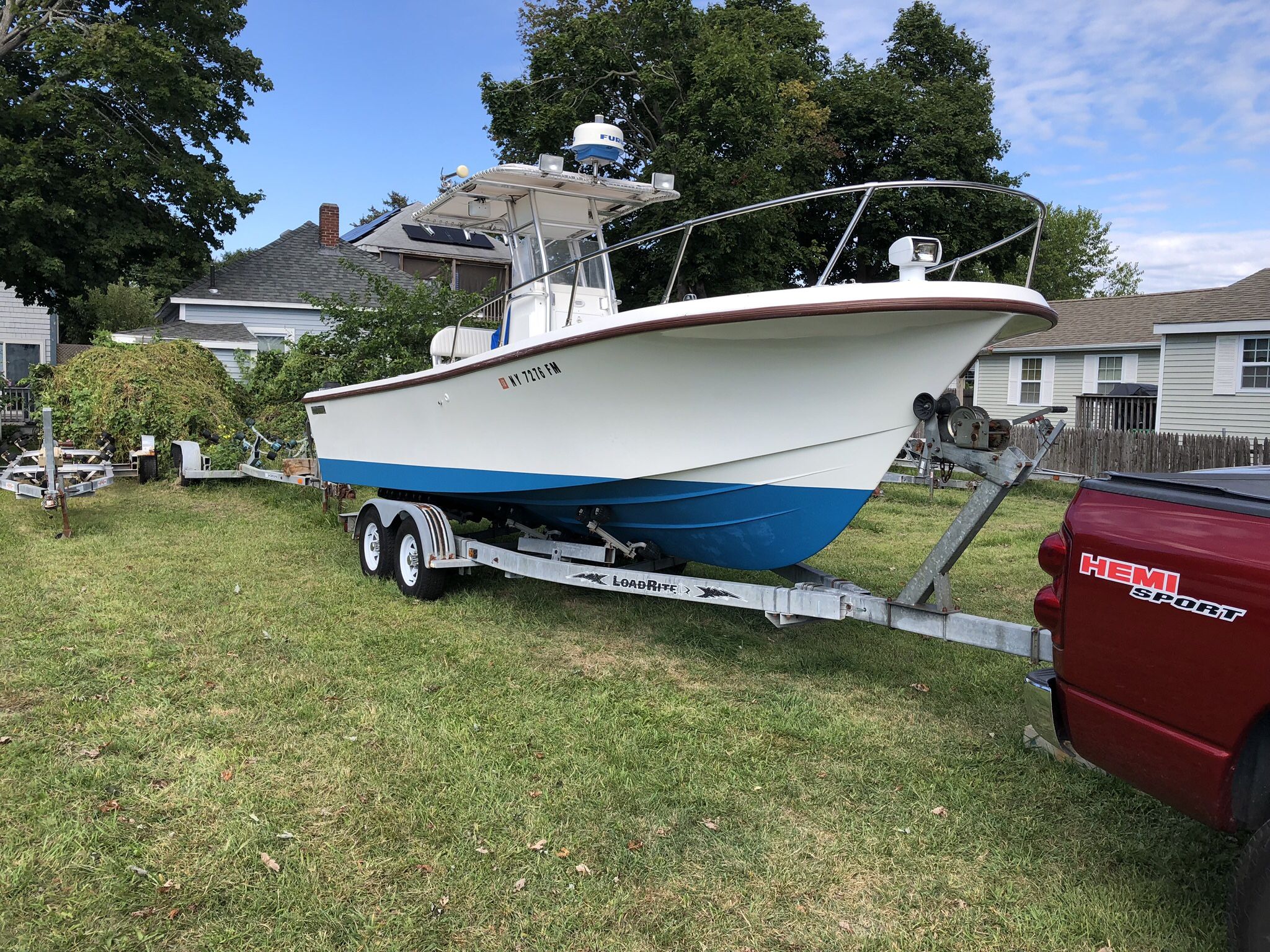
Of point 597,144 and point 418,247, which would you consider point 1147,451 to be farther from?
point 418,247

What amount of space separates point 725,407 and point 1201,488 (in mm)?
2340

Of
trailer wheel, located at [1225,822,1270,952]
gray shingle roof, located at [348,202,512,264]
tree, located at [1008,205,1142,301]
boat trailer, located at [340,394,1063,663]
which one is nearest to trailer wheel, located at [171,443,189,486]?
boat trailer, located at [340,394,1063,663]

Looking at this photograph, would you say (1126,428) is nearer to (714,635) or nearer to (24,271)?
(714,635)

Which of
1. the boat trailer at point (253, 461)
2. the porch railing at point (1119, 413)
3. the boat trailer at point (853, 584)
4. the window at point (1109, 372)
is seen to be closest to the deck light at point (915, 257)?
the boat trailer at point (853, 584)

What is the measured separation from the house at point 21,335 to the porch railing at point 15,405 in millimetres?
3503

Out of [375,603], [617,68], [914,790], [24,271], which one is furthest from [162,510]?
[617,68]

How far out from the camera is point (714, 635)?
5.91m

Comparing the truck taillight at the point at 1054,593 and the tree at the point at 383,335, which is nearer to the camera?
the truck taillight at the point at 1054,593

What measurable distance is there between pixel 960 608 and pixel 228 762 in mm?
5053

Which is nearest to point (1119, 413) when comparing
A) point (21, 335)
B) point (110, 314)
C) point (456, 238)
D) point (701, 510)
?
point (456, 238)

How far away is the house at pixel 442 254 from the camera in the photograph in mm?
22531

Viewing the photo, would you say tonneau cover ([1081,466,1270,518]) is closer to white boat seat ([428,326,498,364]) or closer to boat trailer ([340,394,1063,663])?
boat trailer ([340,394,1063,663])

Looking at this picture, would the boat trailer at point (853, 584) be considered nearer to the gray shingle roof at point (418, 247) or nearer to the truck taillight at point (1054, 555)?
the truck taillight at point (1054, 555)

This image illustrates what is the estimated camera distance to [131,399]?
13391 millimetres
